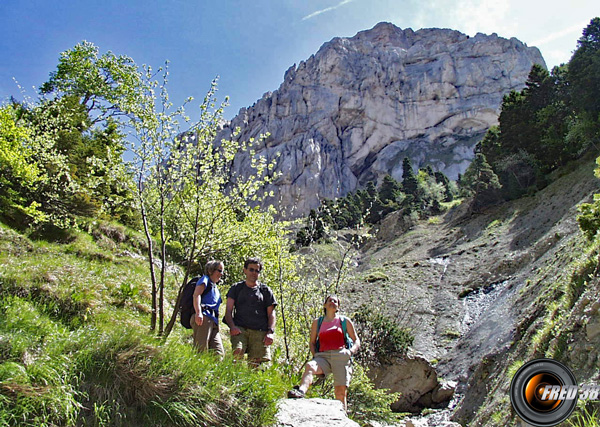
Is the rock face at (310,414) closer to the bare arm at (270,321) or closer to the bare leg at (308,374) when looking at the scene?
the bare leg at (308,374)

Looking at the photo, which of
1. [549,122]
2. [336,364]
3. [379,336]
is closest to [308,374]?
[336,364]

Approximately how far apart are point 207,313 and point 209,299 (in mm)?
242

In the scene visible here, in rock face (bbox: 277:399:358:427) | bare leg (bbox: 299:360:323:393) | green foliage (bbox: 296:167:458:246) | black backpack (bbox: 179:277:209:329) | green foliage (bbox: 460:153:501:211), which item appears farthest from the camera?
green foliage (bbox: 296:167:458:246)

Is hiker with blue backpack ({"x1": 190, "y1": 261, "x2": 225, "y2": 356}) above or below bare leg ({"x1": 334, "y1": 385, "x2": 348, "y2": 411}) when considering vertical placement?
above

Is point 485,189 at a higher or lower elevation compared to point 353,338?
higher

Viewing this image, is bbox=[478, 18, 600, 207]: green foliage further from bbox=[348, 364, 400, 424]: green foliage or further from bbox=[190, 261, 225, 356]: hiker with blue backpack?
bbox=[190, 261, 225, 356]: hiker with blue backpack

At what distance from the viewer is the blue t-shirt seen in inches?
248

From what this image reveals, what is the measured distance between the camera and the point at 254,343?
6.50 m

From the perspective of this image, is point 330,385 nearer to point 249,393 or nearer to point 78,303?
point 249,393

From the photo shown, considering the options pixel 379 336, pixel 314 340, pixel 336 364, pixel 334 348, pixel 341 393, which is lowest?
pixel 379 336

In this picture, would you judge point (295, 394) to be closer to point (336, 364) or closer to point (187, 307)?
point (336, 364)

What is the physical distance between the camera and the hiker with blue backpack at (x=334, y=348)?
19.6ft

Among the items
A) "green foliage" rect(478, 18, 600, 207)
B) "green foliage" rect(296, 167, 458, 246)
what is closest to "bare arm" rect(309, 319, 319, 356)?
"green foliage" rect(478, 18, 600, 207)

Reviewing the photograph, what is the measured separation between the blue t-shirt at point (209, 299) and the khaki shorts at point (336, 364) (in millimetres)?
1877
